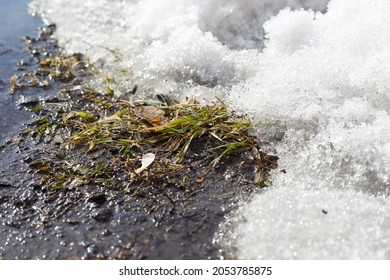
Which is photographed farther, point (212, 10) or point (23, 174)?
point (212, 10)

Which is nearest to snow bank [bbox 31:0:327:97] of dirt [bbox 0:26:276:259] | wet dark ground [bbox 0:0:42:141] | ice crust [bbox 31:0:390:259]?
ice crust [bbox 31:0:390:259]

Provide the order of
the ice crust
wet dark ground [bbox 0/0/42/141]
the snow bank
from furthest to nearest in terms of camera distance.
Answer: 1. the snow bank
2. wet dark ground [bbox 0/0/42/141]
3. the ice crust

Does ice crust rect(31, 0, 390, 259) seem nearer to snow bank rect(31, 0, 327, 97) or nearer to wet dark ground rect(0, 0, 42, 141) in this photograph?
snow bank rect(31, 0, 327, 97)

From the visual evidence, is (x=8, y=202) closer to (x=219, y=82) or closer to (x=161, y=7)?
(x=219, y=82)

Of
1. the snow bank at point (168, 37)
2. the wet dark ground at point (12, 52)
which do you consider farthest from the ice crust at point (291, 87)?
the wet dark ground at point (12, 52)

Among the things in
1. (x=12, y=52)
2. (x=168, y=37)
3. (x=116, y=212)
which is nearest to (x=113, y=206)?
(x=116, y=212)

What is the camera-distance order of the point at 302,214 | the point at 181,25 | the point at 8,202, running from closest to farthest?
the point at 302,214, the point at 8,202, the point at 181,25

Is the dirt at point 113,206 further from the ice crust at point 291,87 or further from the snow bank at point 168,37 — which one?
the snow bank at point 168,37

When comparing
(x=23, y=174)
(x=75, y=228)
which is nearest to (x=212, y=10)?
(x=23, y=174)

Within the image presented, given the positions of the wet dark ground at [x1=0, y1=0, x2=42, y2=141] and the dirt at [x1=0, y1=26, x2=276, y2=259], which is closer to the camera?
the dirt at [x1=0, y1=26, x2=276, y2=259]
